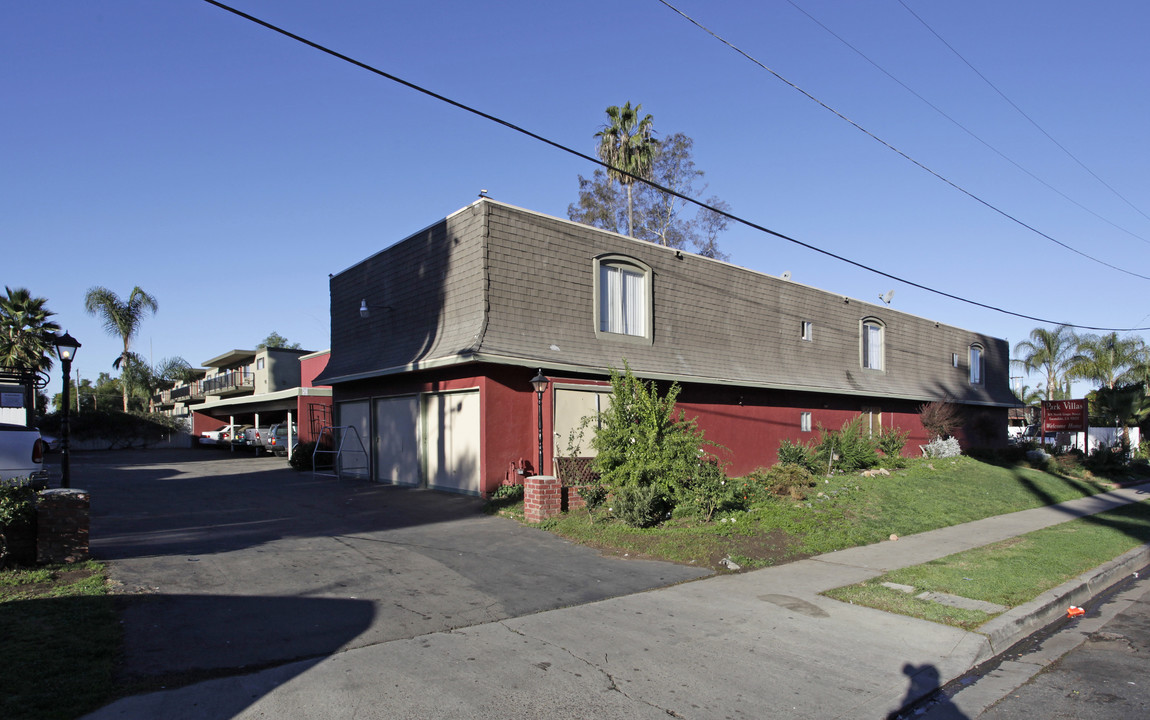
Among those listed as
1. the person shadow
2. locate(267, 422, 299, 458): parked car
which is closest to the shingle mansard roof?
the person shadow

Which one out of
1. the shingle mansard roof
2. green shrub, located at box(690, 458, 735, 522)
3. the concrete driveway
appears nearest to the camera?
the concrete driveway

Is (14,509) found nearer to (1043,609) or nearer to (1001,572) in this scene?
(1043,609)

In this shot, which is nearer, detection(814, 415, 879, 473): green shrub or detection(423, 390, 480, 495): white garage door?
detection(423, 390, 480, 495): white garage door

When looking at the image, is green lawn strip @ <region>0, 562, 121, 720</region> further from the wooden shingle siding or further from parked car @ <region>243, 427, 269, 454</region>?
parked car @ <region>243, 427, 269, 454</region>

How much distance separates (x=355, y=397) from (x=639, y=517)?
11036 millimetres

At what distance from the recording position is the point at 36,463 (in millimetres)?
9500

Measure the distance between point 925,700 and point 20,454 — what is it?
34.9 ft

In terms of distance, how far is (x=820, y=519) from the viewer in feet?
39.7

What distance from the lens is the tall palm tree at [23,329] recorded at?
1581 inches

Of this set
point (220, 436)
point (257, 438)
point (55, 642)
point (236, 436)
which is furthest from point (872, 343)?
point (220, 436)

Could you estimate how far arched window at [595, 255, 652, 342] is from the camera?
17.4m

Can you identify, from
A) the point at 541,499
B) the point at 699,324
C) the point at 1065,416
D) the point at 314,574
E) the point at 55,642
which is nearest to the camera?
the point at 55,642

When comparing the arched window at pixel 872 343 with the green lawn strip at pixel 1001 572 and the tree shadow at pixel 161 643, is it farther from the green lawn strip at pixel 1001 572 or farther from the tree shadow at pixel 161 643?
the tree shadow at pixel 161 643

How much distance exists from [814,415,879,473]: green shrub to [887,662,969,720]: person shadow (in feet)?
46.8
